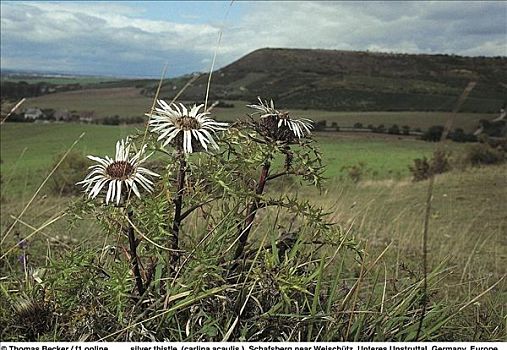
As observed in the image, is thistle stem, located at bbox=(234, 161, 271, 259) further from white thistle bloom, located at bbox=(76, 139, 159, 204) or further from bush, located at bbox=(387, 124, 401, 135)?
bush, located at bbox=(387, 124, 401, 135)

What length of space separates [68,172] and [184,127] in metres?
9.79

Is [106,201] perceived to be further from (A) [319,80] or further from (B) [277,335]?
(A) [319,80]

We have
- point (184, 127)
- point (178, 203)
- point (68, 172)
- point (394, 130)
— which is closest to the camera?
point (184, 127)

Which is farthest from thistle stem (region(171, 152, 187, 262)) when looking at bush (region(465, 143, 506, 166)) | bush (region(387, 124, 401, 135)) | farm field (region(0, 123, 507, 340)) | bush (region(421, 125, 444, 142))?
bush (region(465, 143, 506, 166))

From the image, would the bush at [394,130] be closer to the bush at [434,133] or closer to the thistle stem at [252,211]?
the bush at [434,133]

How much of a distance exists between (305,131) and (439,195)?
22.0 ft

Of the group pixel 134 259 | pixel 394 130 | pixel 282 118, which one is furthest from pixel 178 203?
pixel 394 130

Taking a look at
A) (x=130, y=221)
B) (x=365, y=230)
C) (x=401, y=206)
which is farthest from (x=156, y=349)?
(x=401, y=206)

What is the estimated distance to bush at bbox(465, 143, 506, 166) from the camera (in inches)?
440

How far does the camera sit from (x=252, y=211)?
1691mm

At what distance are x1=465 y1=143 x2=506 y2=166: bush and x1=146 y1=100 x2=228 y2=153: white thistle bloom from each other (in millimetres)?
10337

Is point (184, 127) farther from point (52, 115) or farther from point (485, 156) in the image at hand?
point (52, 115)

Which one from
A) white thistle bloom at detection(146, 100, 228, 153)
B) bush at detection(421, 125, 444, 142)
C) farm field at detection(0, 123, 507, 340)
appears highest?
white thistle bloom at detection(146, 100, 228, 153)

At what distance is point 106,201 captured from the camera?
1.47 m
